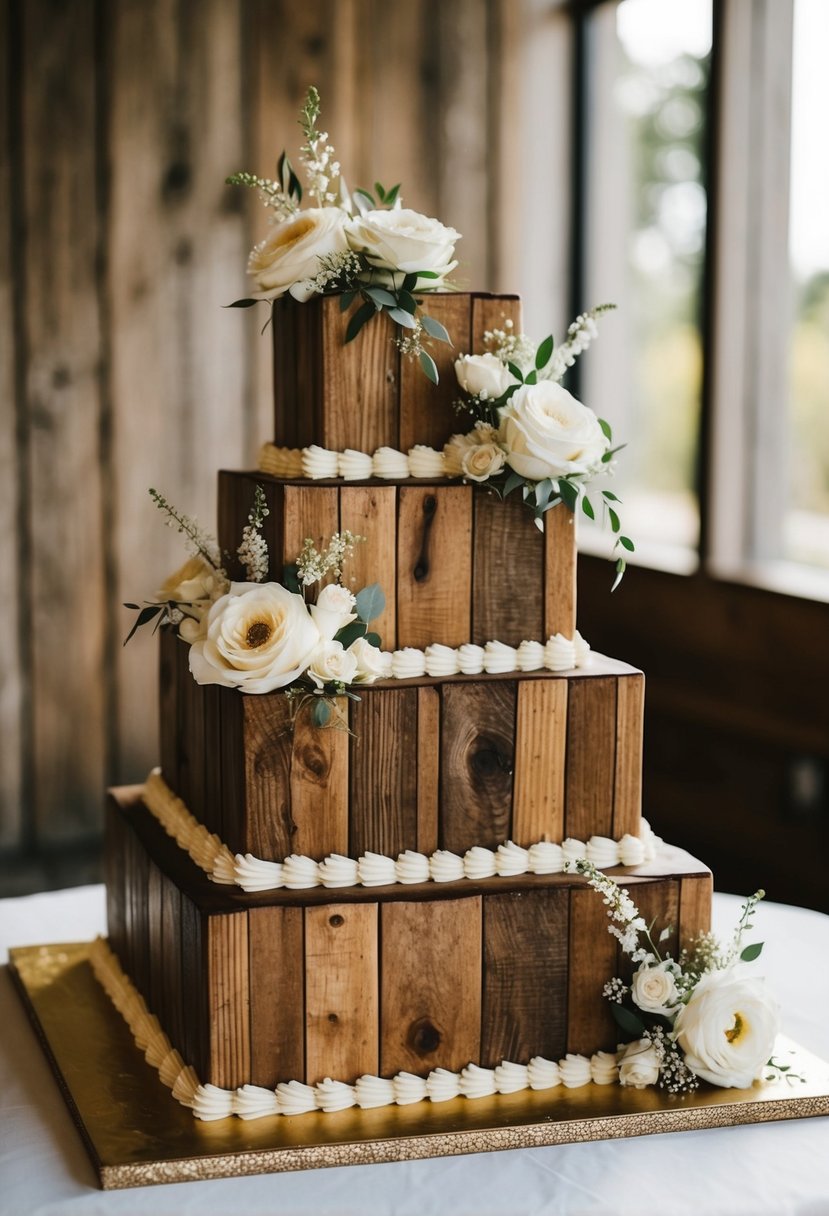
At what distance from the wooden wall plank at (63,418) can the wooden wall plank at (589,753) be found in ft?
7.82

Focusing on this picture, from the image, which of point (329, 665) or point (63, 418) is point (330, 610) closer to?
point (329, 665)

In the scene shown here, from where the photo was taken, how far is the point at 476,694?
1.66 meters

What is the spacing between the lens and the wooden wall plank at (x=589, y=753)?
1.69m

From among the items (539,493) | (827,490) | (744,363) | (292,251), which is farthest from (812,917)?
(744,363)

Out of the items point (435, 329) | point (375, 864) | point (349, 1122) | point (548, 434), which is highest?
point (435, 329)

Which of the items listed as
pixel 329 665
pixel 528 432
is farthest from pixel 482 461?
pixel 329 665

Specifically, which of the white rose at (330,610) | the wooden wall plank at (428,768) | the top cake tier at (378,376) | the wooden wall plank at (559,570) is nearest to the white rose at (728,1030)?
the wooden wall plank at (428,768)

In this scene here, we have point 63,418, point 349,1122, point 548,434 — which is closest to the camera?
point 349,1122

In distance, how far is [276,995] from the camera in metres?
1.56

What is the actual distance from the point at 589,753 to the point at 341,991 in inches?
15.6

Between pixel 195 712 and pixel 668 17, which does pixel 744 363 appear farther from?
pixel 195 712

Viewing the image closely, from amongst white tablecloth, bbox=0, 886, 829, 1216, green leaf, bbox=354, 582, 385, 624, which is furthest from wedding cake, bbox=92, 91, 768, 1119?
white tablecloth, bbox=0, 886, 829, 1216

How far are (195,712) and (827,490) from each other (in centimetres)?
219

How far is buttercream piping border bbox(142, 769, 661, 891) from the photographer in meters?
1.59
